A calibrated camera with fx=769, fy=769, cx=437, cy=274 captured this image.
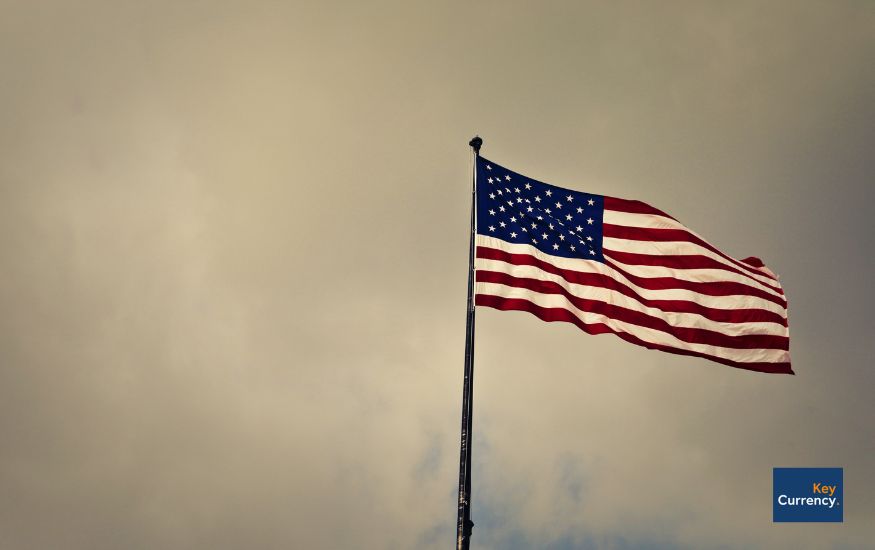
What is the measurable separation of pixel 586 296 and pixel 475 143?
17.6 ft

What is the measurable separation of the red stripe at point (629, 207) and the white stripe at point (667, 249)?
99cm

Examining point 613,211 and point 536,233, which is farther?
point 613,211

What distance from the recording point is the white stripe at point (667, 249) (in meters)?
23.4

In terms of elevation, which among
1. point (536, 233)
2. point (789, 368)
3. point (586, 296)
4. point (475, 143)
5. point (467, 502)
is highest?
point (475, 143)

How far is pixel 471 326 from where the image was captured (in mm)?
18281

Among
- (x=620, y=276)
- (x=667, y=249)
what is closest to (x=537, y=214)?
(x=620, y=276)

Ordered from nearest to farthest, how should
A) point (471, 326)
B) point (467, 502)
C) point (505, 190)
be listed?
point (467, 502), point (471, 326), point (505, 190)

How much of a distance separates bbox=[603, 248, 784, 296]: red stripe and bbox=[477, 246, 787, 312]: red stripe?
395mm

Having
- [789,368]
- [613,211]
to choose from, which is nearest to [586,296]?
[613,211]

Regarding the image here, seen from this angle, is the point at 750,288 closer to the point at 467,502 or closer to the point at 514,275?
the point at 514,275

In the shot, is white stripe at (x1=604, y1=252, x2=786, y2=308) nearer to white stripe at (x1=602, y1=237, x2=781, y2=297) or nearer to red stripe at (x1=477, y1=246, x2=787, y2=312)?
red stripe at (x1=477, y1=246, x2=787, y2=312)

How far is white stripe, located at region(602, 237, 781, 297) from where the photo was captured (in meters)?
23.4

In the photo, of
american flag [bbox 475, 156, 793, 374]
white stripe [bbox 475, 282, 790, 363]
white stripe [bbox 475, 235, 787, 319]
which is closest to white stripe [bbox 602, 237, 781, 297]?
american flag [bbox 475, 156, 793, 374]

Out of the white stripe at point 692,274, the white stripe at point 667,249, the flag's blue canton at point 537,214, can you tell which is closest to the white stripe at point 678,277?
the white stripe at point 692,274
